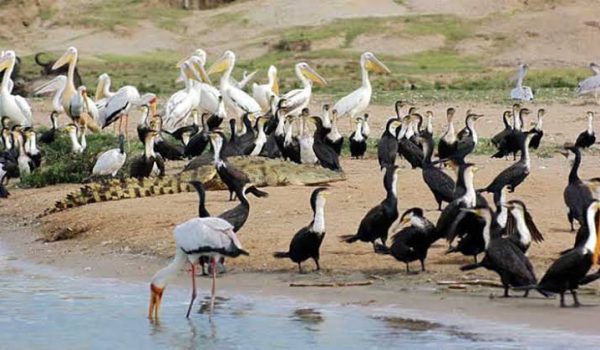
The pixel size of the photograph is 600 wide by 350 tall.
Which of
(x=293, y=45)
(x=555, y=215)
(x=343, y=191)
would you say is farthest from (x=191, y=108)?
(x=293, y=45)

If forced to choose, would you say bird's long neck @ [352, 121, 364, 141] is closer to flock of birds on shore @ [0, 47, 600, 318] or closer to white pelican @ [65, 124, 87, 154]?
flock of birds on shore @ [0, 47, 600, 318]

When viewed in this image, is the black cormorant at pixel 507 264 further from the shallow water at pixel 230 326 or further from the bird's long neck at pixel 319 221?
the bird's long neck at pixel 319 221

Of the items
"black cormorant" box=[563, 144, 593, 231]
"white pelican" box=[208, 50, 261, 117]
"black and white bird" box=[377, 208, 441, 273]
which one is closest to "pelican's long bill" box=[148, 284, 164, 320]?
"black and white bird" box=[377, 208, 441, 273]

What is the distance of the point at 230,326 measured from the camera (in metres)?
10.4

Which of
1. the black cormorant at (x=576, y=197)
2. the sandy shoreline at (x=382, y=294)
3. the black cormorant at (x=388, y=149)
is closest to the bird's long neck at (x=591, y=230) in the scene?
the sandy shoreline at (x=382, y=294)

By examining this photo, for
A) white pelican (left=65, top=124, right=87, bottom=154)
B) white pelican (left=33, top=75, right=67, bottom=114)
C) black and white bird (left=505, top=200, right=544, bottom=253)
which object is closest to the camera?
black and white bird (left=505, top=200, right=544, bottom=253)

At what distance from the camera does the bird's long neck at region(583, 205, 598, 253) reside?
10.0 meters

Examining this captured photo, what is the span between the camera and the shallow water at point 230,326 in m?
9.55

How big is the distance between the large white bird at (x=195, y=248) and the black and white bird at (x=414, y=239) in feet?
4.36

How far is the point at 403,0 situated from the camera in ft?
163

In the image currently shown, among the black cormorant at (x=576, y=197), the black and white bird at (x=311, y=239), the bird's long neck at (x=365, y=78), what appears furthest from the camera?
the bird's long neck at (x=365, y=78)

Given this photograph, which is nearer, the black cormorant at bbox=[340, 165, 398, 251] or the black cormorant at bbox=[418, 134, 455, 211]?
the black cormorant at bbox=[340, 165, 398, 251]

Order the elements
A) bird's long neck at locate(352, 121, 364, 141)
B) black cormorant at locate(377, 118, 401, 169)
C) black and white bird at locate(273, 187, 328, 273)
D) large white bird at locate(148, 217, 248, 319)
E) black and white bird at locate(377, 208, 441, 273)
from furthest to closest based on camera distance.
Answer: bird's long neck at locate(352, 121, 364, 141), black cormorant at locate(377, 118, 401, 169), black and white bird at locate(273, 187, 328, 273), black and white bird at locate(377, 208, 441, 273), large white bird at locate(148, 217, 248, 319)

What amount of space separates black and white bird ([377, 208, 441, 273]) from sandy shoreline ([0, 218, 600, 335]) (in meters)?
0.23
